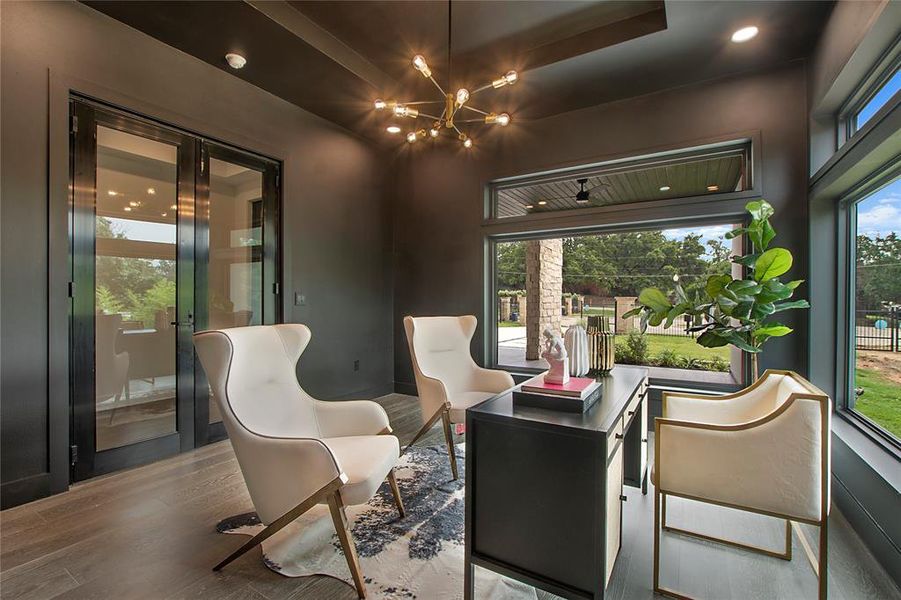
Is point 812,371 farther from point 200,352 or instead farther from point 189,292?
point 189,292

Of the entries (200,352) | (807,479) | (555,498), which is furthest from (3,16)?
(807,479)

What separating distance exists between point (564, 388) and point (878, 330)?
2.02 m

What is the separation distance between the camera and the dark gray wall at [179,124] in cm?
239

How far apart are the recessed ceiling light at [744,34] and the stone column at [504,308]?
9.59 feet

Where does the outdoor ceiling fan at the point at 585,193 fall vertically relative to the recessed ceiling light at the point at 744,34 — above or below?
below

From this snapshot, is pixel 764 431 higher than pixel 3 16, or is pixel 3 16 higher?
pixel 3 16

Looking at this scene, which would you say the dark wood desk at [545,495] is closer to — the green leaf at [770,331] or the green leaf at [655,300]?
the green leaf at [655,300]

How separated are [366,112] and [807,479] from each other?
14.4 ft

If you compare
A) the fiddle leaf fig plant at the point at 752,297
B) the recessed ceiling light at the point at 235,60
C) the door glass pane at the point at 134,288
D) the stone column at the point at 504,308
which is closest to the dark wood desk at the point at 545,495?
the fiddle leaf fig plant at the point at 752,297

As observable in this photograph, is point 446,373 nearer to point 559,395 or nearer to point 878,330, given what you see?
point 559,395

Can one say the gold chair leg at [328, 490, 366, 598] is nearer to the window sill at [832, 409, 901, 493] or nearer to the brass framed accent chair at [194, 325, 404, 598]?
the brass framed accent chair at [194, 325, 404, 598]

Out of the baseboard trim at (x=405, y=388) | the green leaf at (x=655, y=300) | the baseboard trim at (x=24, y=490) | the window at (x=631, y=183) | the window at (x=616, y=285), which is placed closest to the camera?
the baseboard trim at (x=24, y=490)

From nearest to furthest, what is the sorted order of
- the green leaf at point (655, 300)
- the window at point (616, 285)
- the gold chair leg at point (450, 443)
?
1. the gold chair leg at point (450, 443)
2. the green leaf at point (655, 300)
3. the window at point (616, 285)

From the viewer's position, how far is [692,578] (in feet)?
5.77
